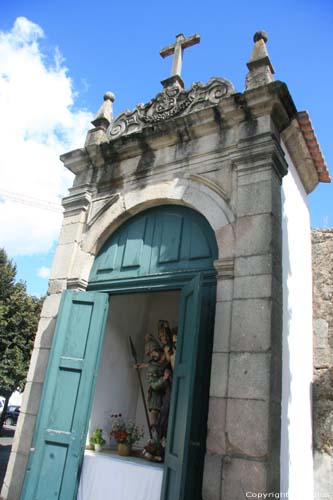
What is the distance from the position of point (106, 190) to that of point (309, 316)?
129 inches

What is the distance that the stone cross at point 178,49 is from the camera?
5.70m

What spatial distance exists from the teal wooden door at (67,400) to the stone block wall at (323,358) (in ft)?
8.92

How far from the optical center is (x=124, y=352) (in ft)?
20.1

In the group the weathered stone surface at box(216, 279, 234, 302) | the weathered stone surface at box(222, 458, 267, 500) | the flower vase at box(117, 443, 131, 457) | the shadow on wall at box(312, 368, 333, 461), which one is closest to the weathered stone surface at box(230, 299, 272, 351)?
the weathered stone surface at box(216, 279, 234, 302)

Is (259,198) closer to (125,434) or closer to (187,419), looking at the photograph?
(187,419)

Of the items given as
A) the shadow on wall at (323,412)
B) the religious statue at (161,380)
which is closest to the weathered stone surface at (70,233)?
the religious statue at (161,380)

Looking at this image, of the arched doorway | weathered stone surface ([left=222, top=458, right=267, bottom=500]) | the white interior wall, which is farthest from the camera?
the white interior wall

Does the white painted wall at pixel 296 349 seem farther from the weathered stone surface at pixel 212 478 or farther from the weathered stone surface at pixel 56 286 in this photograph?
the weathered stone surface at pixel 56 286

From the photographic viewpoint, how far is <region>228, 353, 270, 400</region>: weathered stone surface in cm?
331

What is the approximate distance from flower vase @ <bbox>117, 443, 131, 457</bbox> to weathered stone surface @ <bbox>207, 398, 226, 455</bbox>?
1784mm

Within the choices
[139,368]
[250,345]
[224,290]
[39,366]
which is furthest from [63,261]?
[250,345]

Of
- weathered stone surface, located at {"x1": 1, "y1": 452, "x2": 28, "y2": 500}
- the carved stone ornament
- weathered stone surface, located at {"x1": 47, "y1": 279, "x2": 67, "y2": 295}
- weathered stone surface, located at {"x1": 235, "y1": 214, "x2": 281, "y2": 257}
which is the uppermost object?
the carved stone ornament

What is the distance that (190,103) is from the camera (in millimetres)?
5105

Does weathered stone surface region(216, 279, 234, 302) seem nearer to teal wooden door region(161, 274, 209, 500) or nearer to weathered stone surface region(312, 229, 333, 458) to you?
teal wooden door region(161, 274, 209, 500)
